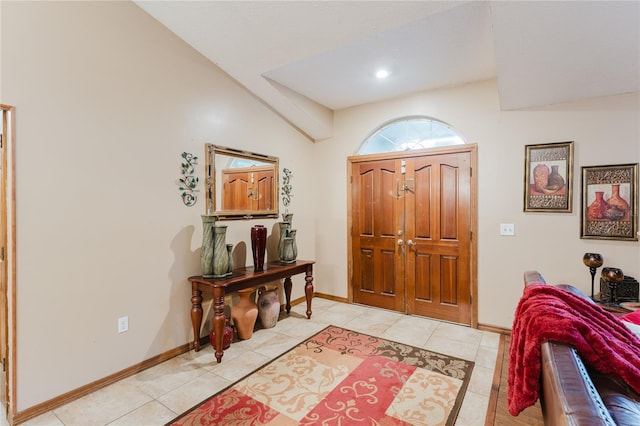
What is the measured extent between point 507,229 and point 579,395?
2762mm

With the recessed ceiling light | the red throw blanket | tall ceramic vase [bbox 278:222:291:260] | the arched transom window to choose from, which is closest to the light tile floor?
tall ceramic vase [bbox 278:222:291:260]

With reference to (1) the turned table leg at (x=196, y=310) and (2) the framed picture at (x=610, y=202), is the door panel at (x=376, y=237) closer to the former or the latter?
(2) the framed picture at (x=610, y=202)

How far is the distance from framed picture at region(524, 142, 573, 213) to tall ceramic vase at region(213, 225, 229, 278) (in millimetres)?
2986

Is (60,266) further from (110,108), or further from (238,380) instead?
(238,380)

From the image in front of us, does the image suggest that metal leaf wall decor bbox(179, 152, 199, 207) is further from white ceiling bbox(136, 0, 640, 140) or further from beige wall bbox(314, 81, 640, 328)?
beige wall bbox(314, 81, 640, 328)

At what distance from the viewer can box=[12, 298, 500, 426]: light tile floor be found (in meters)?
2.04

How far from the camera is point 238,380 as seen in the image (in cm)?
243

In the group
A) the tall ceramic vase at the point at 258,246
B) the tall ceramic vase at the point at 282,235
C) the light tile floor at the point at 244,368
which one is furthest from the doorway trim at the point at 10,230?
the tall ceramic vase at the point at 282,235

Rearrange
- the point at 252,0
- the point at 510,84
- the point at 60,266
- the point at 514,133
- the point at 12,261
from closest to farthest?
the point at 12,261, the point at 60,266, the point at 252,0, the point at 510,84, the point at 514,133

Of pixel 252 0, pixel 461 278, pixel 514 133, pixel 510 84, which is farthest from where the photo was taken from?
pixel 461 278

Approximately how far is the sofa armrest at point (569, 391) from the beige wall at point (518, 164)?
2398mm

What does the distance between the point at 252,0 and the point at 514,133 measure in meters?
2.74

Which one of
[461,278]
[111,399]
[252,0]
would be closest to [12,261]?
[111,399]

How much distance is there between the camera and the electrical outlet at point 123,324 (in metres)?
2.48
